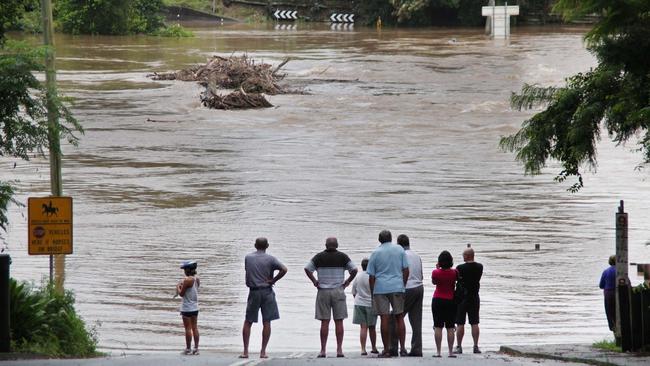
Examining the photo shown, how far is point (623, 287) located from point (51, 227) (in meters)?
7.28

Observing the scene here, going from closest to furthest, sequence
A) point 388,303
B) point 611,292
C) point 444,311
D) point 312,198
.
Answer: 1. point 388,303
2. point 444,311
3. point 611,292
4. point 312,198

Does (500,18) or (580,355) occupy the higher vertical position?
(500,18)

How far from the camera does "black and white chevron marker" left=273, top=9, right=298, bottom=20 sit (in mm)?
111750

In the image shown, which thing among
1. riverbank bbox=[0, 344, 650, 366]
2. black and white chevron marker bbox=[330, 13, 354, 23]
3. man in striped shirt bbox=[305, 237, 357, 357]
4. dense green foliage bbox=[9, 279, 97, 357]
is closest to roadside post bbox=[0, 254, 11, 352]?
riverbank bbox=[0, 344, 650, 366]

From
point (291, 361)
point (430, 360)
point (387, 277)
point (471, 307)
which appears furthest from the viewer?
point (471, 307)

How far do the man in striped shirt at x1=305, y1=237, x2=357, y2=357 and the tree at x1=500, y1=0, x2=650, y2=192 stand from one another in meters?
3.05

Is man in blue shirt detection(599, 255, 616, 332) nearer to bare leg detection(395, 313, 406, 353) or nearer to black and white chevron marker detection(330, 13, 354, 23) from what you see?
bare leg detection(395, 313, 406, 353)

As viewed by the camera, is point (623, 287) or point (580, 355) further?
point (623, 287)

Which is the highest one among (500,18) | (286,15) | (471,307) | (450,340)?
(286,15)

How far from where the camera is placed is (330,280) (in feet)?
51.1

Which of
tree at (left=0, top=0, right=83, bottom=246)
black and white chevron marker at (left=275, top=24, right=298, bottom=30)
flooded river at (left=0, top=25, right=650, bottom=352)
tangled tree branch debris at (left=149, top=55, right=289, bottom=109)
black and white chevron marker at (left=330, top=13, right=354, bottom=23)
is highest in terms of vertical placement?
black and white chevron marker at (left=330, top=13, right=354, bottom=23)

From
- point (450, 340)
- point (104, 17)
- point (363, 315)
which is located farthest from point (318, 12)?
point (450, 340)

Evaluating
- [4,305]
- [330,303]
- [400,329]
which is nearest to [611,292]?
[400,329]

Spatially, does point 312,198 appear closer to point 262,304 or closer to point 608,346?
point 262,304
